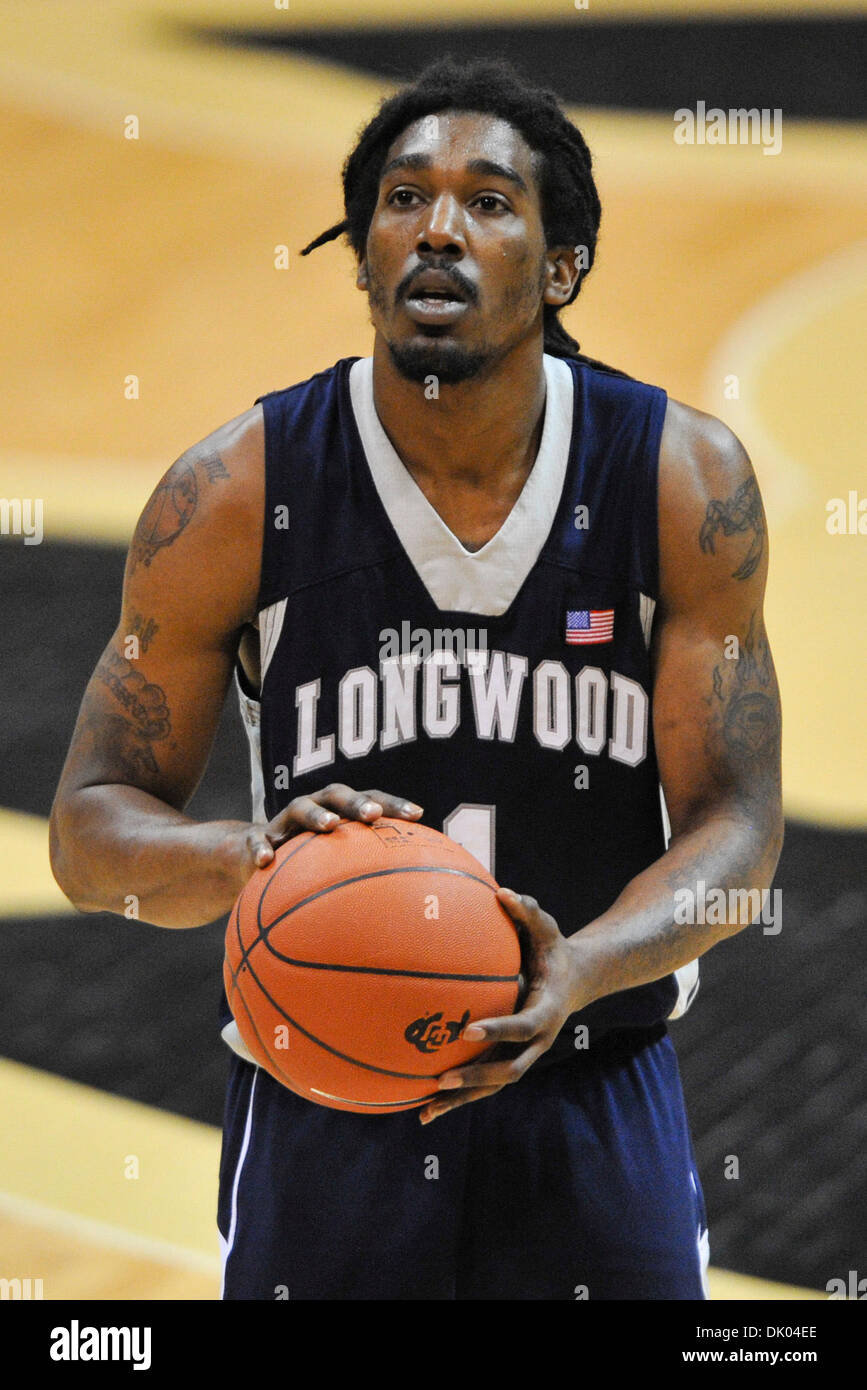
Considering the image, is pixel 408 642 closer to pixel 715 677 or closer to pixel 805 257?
pixel 715 677

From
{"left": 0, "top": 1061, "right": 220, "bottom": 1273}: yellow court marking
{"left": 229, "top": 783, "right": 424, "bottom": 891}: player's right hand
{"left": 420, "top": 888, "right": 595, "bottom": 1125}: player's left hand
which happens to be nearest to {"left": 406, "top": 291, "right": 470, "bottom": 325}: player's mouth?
{"left": 229, "top": 783, "right": 424, "bottom": 891}: player's right hand

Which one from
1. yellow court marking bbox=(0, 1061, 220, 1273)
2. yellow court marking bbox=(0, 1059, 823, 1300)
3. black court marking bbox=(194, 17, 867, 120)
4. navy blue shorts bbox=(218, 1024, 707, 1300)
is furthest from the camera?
black court marking bbox=(194, 17, 867, 120)

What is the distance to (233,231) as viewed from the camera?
7660 millimetres

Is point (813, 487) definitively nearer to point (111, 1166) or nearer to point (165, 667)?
point (111, 1166)

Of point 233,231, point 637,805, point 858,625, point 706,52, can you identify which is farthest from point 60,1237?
point 706,52

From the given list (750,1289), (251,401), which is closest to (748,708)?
(750,1289)

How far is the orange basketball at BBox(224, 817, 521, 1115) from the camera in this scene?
2.07m

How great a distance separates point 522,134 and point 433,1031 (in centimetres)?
138

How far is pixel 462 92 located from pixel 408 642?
0.84 meters

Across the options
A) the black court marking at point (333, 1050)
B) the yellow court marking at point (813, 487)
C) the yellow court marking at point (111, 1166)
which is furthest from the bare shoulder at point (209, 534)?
the yellow court marking at point (813, 487)

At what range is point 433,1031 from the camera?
206cm

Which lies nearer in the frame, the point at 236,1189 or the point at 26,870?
the point at 236,1189

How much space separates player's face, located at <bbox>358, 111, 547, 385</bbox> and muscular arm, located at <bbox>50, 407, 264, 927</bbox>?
0.96 ft

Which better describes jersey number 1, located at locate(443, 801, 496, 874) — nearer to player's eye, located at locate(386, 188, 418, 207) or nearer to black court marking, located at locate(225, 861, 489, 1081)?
black court marking, located at locate(225, 861, 489, 1081)
